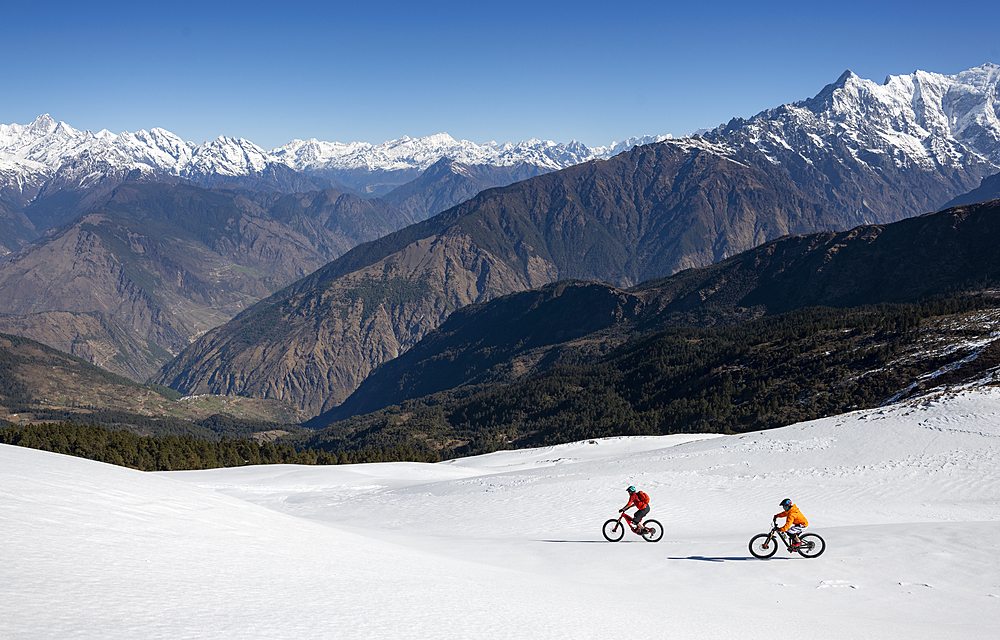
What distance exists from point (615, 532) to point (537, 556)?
15.1 feet

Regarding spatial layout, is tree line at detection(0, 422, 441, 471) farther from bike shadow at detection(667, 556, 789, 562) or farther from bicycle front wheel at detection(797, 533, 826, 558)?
bicycle front wheel at detection(797, 533, 826, 558)

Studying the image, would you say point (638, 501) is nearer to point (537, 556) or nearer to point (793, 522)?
point (537, 556)

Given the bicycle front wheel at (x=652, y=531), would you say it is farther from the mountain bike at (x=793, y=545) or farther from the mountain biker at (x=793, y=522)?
the mountain biker at (x=793, y=522)

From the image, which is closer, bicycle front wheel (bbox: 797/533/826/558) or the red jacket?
bicycle front wheel (bbox: 797/533/826/558)

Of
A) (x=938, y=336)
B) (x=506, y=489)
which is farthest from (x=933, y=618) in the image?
(x=938, y=336)

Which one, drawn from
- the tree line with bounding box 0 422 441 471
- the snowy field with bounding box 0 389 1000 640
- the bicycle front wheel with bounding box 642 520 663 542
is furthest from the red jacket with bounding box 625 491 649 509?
the tree line with bounding box 0 422 441 471

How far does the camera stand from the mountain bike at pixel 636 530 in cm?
2488

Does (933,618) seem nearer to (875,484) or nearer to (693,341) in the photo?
(875,484)

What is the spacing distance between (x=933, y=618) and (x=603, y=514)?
651 inches

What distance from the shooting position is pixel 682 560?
21.1 meters

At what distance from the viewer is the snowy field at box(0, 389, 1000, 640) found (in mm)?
11812

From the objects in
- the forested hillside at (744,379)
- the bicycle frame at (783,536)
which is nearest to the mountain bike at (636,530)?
the bicycle frame at (783,536)

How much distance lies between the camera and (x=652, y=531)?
24938 mm

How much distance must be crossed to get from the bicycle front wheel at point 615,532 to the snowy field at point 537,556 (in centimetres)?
58
